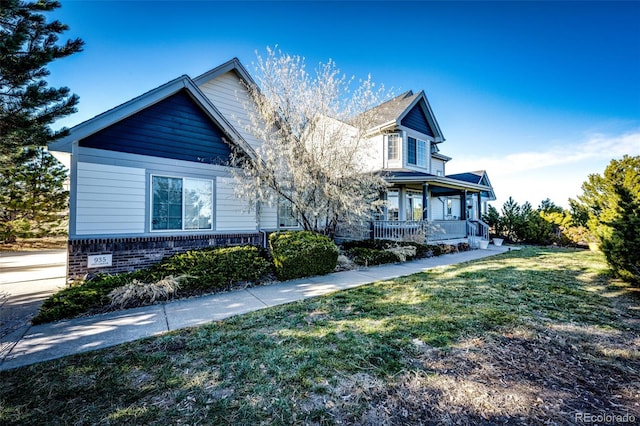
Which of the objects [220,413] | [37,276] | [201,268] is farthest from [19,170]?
[220,413]

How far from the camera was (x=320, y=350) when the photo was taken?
3.48 m

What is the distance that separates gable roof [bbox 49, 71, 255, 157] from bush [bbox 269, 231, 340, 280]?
326cm

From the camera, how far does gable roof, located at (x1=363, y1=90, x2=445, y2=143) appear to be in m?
15.2

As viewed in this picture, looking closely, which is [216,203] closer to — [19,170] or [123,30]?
[123,30]

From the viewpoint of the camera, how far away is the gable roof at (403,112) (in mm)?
15219

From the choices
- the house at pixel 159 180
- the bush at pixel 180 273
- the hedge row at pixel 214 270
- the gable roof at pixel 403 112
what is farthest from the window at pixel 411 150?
the bush at pixel 180 273

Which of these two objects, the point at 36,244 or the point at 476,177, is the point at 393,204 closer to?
the point at 476,177

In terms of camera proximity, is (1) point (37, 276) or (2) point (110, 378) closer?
(2) point (110, 378)

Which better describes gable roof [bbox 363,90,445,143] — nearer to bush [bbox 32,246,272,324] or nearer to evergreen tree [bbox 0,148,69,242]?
bush [bbox 32,246,272,324]

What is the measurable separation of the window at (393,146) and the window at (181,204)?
1123cm

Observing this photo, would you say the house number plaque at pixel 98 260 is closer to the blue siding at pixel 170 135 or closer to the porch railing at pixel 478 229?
the blue siding at pixel 170 135

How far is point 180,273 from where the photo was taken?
6.43 meters

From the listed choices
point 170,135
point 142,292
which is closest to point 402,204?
point 170,135

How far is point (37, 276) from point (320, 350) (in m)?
10.4
